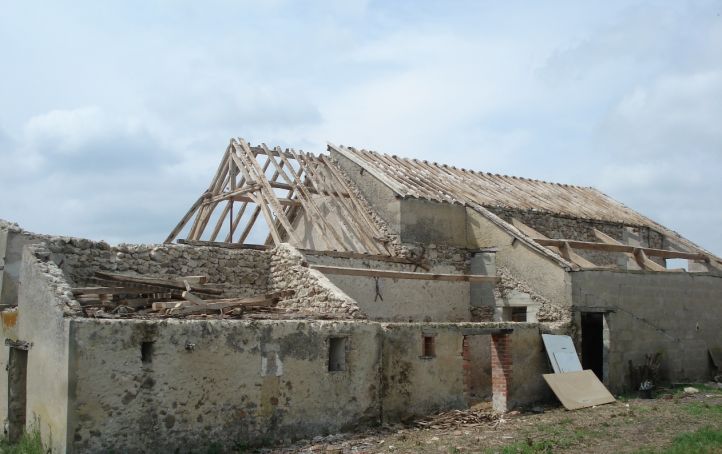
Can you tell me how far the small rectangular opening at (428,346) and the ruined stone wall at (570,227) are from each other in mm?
7053

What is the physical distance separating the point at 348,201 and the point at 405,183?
62.3 inches

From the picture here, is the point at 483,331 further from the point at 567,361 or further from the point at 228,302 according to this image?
the point at 228,302

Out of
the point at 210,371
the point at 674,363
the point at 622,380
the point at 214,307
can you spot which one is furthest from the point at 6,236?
the point at 674,363

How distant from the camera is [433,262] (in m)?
18.9

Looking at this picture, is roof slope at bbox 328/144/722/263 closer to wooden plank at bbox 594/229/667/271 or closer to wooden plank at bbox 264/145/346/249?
wooden plank at bbox 264/145/346/249

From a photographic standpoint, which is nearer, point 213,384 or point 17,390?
point 213,384

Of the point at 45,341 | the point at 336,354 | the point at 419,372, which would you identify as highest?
the point at 45,341

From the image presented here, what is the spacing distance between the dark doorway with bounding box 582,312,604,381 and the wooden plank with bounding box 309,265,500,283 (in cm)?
259

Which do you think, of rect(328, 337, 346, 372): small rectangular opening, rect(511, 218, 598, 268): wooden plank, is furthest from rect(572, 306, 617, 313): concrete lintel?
rect(328, 337, 346, 372): small rectangular opening

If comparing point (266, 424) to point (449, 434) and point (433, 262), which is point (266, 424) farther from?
Answer: point (433, 262)

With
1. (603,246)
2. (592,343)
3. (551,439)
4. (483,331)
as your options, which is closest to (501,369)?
(483,331)

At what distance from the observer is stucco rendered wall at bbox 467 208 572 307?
16812 mm

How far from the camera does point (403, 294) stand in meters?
17.2

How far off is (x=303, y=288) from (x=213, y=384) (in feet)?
14.3
